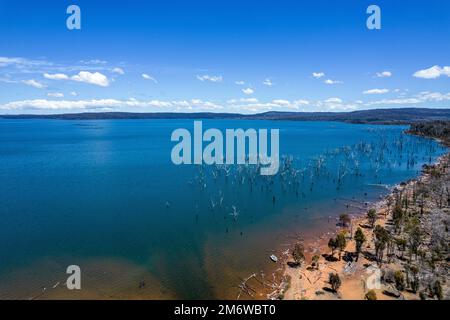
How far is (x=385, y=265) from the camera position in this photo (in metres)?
27.9

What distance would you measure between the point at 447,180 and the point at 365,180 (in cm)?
1360

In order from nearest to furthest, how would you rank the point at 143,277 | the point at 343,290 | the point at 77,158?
the point at 343,290
the point at 143,277
the point at 77,158

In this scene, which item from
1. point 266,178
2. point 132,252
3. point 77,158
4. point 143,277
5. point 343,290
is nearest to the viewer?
point 343,290

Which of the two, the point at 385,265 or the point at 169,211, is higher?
the point at 169,211

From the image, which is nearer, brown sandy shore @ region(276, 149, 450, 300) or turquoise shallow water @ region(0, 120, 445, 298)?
brown sandy shore @ region(276, 149, 450, 300)

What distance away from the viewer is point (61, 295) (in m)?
24.8

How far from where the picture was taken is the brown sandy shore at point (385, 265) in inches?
942

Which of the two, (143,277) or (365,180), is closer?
(143,277)

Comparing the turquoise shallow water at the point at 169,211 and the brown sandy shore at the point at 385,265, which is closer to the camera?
the brown sandy shore at the point at 385,265

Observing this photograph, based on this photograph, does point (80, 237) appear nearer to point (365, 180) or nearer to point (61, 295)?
point (61, 295)

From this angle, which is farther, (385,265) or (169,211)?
(169,211)

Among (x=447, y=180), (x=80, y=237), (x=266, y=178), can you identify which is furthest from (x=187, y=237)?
(x=447, y=180)

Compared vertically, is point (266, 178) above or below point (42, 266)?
above

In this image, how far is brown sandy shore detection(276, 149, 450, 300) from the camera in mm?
23938
